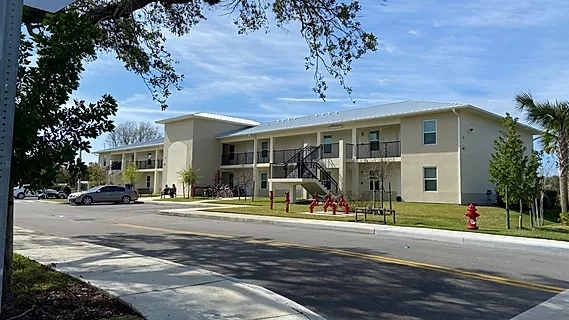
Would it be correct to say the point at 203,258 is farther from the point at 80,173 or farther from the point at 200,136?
the point at 200,136

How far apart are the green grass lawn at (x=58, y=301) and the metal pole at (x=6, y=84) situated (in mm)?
1933

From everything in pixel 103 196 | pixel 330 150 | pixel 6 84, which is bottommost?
pixel 103 196

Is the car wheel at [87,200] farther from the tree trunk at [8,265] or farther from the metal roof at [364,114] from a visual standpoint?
the tree trunk at [8,265]

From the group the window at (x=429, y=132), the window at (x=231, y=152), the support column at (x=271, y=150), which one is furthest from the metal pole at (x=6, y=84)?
the window at (x=231, y=152)

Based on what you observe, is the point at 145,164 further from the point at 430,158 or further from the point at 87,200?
the point at 430,158

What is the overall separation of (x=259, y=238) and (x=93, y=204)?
24.3 meters

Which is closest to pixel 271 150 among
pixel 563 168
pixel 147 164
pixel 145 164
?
pixel 147 164

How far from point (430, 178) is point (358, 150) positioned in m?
5.91

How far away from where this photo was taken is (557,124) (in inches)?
883

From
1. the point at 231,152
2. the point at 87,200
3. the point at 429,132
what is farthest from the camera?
the point at 231,152

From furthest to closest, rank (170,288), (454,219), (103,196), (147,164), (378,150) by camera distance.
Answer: (147,164)
(103,196)
(378,150)
(454,219)
(170,288)

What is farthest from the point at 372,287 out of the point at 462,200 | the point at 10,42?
the point at 462,200

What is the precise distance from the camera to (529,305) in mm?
6141

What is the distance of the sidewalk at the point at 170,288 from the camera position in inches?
205
